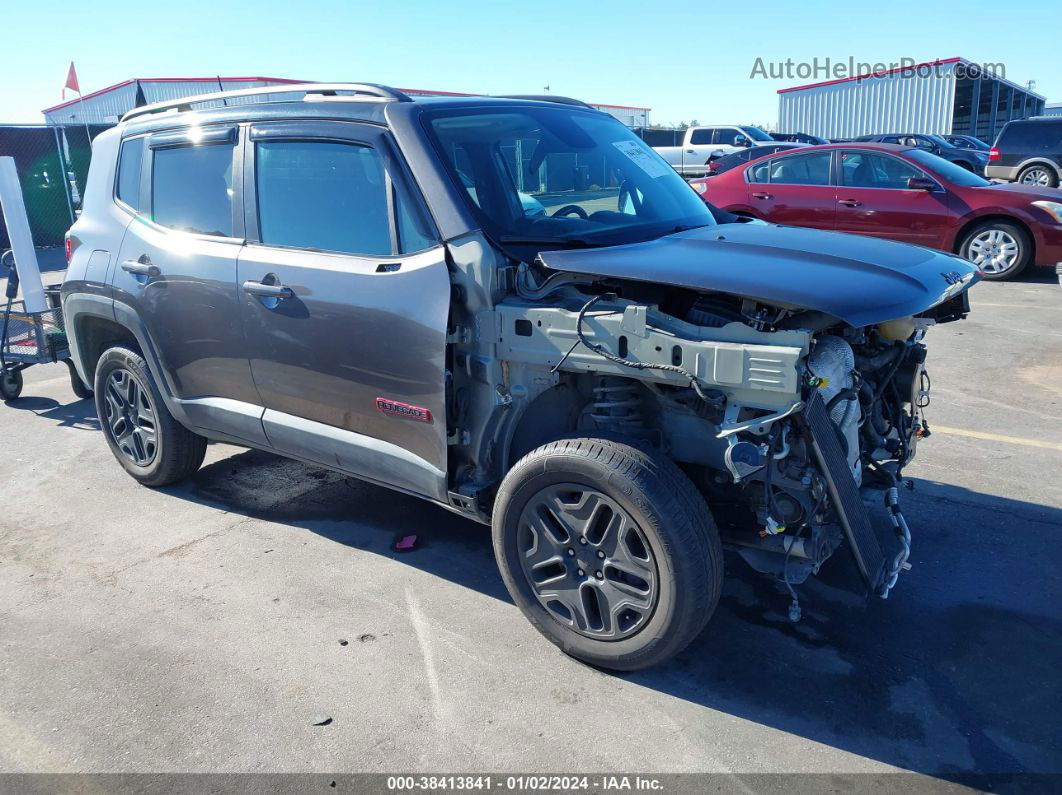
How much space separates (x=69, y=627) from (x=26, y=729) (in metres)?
0.71

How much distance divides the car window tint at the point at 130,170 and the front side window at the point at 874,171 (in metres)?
8.89

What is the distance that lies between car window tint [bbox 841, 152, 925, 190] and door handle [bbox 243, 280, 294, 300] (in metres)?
9.12

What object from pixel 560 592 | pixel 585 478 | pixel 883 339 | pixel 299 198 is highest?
pixel 299 198

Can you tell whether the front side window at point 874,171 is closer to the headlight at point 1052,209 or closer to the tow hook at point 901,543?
the headlight at point 1052,209

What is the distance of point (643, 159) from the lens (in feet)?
14.8

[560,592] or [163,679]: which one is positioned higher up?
[560,592]

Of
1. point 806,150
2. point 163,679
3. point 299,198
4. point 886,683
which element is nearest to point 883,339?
point 886,683

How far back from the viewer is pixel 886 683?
3182 mm

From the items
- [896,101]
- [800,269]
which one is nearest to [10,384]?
[800,269]

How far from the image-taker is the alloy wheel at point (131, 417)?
5.03 metres

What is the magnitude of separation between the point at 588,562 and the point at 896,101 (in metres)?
40.1

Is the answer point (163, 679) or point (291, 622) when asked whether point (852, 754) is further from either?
point (163, 679)

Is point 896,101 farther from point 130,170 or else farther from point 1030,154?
point 130,170

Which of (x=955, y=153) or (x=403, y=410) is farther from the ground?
(x=403, y=410)
